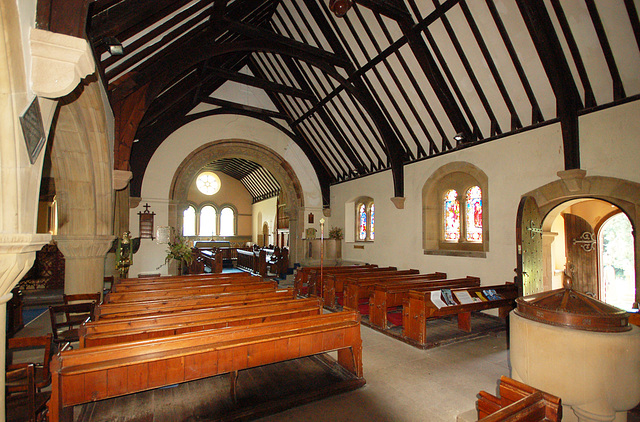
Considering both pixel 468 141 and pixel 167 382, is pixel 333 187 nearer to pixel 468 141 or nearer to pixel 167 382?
pixel 468 141

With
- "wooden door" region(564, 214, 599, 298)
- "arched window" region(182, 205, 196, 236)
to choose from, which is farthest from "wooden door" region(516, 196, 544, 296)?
"arched window" region(182, 205, 196, 236)

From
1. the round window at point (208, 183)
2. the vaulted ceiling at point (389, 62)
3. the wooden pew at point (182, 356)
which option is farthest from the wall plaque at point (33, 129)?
the round window at point (208, 183)

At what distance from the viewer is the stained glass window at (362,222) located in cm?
1096

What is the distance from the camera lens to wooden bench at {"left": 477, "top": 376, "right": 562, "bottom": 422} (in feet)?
4.55

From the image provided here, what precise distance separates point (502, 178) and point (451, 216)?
176 centimetres

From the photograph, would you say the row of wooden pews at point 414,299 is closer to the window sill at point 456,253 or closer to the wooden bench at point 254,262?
the window sill at point 456,253

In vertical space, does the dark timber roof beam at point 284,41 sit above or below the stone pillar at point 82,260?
above

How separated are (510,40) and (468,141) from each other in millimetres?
2120

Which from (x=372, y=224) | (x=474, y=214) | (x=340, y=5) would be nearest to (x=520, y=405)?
(x=340, y=5)

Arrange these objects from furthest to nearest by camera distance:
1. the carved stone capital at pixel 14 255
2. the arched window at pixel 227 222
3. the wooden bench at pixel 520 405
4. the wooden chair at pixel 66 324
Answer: the arched window at pixel 227 222 → the wooden chair at pixel 66 324 → the carved stone capital at pixel 14 255 → the wooden bench at pixel 520 405

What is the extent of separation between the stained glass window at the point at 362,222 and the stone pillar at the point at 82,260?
24.5 feet

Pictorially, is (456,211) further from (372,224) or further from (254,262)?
(254,262)

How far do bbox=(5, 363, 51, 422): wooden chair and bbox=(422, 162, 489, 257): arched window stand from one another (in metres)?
6.78

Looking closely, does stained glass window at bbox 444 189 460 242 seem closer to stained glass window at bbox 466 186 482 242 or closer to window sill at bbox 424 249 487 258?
stained glass window at bbox 466 186 482 242
